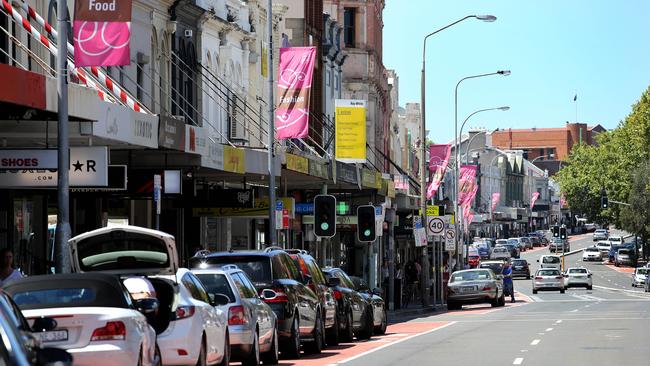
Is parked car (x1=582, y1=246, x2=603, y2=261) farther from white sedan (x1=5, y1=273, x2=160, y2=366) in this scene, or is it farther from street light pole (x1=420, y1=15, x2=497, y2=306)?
white sedan (x1=5, y1=273, x2=160, y2=366)

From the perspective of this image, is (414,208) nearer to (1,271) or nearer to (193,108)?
(193,108)

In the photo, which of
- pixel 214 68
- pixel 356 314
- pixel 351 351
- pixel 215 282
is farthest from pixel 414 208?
pixel 215 282

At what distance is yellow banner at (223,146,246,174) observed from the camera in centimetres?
3367

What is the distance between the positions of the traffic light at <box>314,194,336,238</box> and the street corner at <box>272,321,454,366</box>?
2930mm

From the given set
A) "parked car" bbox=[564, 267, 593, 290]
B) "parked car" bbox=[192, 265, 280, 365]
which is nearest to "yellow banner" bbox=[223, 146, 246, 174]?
"parked car" bbox=[192, 265, 280, 365]

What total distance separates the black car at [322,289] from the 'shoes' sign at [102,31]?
7.24 m

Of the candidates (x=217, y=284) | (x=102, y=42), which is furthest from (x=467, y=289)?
(x=102, y=42)

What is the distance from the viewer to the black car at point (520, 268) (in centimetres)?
10360

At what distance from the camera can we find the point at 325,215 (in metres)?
38.5

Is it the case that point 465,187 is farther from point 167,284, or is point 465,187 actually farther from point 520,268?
point 167,284

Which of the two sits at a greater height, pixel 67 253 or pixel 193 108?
pixel 193 108

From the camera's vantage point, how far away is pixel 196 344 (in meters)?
18.1

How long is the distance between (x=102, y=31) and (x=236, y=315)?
14.0 feet

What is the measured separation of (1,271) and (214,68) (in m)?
25.1
